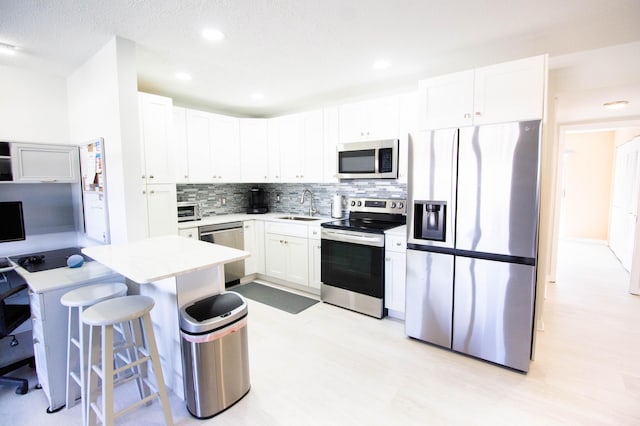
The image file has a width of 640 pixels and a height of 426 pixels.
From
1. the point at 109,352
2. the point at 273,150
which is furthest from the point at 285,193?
the point at 109,352

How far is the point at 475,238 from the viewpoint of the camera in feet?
7.92

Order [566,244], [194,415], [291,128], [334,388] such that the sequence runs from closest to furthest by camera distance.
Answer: [194,415] → [334,388] → [291,128] → [566,244]

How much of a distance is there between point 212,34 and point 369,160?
1963 millimetres

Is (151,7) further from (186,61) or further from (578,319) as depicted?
(578,319)

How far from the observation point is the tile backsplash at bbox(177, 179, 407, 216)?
3.86 metres

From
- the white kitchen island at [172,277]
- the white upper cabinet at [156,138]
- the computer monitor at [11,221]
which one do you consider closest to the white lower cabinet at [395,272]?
the white kitchen island at [172,277]

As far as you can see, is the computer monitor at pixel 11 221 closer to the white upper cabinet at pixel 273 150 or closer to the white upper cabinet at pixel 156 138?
the white upper cabinet at pixel 156 138

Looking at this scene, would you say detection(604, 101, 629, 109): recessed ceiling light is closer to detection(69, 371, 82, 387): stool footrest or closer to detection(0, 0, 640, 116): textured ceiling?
detection(0, 0, 640, 116): textured ceiling

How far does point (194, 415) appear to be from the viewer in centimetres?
Result: 191

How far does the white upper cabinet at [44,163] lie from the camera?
2703 millimetres

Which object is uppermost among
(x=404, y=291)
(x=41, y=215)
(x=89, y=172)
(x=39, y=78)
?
(x=39, y=78)

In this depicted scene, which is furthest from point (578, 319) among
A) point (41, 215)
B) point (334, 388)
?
point (41, 215)

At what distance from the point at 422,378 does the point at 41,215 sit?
3.84 meters

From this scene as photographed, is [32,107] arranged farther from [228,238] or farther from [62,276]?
[228,238]
